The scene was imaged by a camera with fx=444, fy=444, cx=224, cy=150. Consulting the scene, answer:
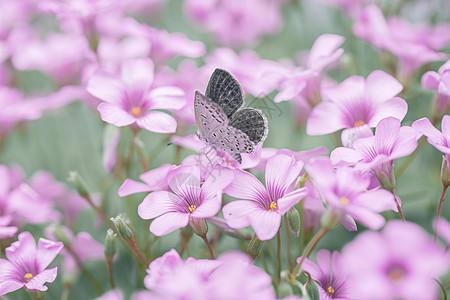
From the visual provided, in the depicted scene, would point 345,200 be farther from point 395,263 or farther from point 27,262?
point 27,262

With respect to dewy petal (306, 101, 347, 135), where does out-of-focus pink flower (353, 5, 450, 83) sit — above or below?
above

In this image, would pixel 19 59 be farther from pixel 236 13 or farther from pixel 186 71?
pixel 236 13

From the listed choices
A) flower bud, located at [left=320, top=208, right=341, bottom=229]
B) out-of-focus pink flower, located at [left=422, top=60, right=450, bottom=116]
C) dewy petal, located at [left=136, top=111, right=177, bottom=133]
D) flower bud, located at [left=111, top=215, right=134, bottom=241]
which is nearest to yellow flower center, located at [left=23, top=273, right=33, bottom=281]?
flower bud, located at [left=111, top=215, right=134, bottom=241]

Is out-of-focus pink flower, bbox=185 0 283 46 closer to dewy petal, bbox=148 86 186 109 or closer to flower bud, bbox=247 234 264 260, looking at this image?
dewy petal, bbox=148 86 186 109

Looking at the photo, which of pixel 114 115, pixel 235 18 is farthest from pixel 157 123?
pixel 235 18

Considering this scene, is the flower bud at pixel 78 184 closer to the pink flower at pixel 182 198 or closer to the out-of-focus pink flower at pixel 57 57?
the pink flower at pixel 182 198

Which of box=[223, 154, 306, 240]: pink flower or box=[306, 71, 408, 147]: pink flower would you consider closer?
box=[223, 154, 306, 240]: pink flower

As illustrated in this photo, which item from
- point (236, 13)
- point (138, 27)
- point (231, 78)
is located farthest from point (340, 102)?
point (236, 13)
